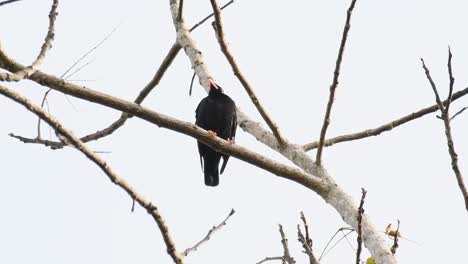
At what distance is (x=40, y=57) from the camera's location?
323 centimetres

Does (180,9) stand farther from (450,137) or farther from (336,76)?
(450,137)

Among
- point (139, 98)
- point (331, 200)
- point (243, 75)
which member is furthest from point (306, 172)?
point (139, 98)

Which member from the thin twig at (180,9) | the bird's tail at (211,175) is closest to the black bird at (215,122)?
the bird's tail at (211,175)

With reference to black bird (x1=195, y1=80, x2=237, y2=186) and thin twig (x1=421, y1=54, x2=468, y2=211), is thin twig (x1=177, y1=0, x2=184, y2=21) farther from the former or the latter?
thin twig (x1=421, y1=54, x2=468, y2=211)

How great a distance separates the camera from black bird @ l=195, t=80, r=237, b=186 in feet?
23.8

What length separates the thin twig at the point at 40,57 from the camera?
9.23 ft

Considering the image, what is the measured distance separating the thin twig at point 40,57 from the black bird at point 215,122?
3.68 meters

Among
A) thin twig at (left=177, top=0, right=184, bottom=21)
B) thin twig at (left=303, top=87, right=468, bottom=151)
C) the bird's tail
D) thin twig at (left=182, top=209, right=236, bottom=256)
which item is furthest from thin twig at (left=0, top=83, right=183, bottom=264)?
the bird's tail

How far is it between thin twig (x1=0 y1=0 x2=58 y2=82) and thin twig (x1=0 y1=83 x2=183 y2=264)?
0.27 metres

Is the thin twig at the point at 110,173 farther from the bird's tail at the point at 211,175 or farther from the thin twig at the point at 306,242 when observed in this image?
the bird's tail at the point at 211,175

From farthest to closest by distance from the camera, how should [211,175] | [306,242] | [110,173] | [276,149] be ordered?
[211,175] → [276,149] → [306,242] → [110,173]

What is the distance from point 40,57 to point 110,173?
3.36 ft

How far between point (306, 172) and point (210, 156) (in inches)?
140

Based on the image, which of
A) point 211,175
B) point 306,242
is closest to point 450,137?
point 306,242
